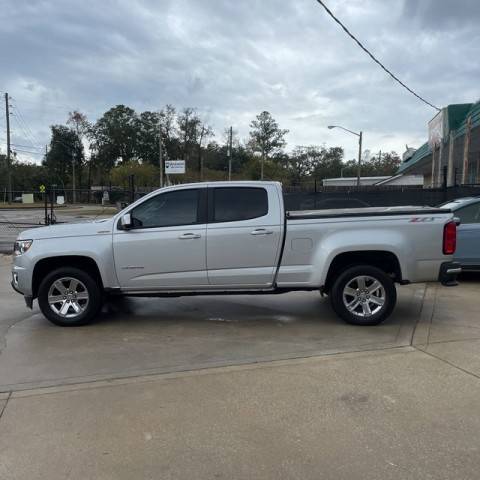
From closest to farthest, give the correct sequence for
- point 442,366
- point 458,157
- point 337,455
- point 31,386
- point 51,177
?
point 337,455, point 31,386, point 442,366, point 458,157, point 51,177

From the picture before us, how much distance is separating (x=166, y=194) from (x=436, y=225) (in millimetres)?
3449

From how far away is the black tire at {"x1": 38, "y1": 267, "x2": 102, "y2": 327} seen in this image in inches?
266

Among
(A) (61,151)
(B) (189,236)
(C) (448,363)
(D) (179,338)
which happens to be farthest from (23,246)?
(A) (61,151)

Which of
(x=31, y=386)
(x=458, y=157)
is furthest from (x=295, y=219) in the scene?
(x=458, y=157)

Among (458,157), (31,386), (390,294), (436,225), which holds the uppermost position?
(458,157)

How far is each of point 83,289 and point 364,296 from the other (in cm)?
364

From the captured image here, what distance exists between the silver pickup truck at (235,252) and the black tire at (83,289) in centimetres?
1

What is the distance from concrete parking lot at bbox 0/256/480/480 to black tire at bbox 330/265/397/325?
0.73ft

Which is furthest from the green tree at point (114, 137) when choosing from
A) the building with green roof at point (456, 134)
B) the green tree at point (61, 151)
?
the building with green roof at point (456, 134)

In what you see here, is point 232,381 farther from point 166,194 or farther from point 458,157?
point 458,157

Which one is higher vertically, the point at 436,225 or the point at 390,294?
the point at 436,225

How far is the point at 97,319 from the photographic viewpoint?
7.21 m

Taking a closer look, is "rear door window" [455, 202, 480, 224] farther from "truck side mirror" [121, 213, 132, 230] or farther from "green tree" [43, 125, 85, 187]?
"green tree" [43, 125, 85, 187]

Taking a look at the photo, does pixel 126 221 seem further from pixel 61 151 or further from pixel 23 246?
pixel 61 151
